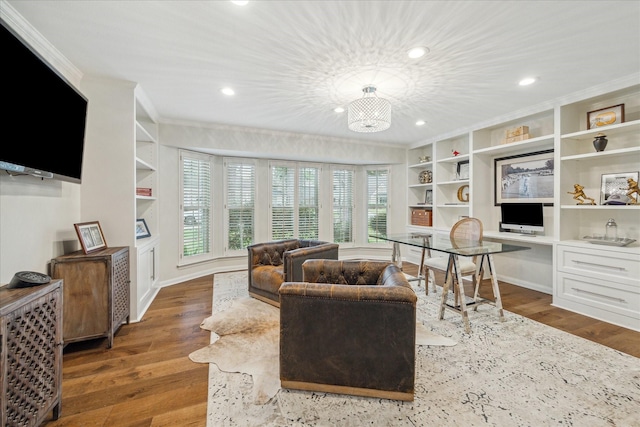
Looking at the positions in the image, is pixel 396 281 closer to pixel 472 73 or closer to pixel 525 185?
pixel 472 73

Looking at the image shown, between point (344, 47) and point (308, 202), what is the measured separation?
3.87 metres

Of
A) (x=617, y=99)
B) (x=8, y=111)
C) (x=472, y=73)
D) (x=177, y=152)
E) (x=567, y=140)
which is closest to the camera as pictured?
(x=8, y=111)

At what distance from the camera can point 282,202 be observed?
18.6ft

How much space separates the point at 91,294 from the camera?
7.85ft

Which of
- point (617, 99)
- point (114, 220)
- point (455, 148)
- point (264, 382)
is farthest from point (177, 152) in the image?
point (617, 99)

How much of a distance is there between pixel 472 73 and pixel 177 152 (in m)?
4.24

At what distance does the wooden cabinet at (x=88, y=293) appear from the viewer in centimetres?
233

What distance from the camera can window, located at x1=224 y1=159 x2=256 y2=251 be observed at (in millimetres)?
5238

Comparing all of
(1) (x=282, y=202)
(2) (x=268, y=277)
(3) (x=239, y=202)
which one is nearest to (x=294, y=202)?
(1) (x=282, y=202)

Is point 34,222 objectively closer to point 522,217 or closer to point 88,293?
point 88,293

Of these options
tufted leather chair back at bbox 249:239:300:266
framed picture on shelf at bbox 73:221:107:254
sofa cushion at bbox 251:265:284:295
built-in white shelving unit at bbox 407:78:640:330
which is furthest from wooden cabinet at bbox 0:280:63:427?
built-in white shelving unit at bbox 407:78:640:330

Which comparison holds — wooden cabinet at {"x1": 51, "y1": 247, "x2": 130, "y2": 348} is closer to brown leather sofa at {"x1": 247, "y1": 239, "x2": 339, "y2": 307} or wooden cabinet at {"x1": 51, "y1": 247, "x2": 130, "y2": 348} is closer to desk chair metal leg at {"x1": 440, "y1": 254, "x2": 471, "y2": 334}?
brown leather sofa at {"x1": 247, "y1": 239, "x2": 339, "y2": 307}

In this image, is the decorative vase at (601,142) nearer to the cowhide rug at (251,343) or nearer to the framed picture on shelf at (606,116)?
the framed picture on shelf at (606,116)

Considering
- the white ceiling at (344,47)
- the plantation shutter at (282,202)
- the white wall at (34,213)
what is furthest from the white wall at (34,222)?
the plantation shutter at (282,202)
